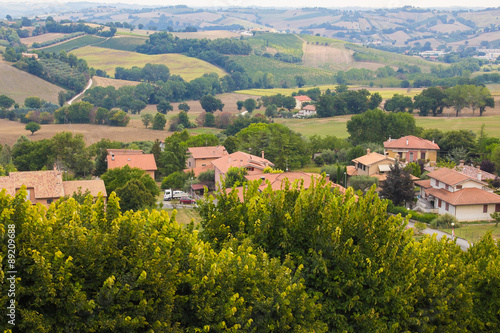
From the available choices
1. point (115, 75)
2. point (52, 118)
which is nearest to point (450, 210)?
point (52, 118)

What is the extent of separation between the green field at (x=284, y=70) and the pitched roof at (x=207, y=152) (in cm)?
10962

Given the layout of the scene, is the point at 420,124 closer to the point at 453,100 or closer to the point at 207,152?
the point at 453,100

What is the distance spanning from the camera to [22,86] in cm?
13325

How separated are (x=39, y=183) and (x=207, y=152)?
101 ft

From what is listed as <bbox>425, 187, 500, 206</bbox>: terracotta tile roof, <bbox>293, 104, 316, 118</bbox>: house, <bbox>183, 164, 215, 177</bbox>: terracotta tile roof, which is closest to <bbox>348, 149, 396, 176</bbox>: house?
<bbox>425, 187, 500, 206</bbox>: terracotta tile roof

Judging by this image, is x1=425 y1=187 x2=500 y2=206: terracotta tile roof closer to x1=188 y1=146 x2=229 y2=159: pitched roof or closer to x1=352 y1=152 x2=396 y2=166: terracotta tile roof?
x1=352 y1=152 x2=396 y2=166: terracotta tile roof

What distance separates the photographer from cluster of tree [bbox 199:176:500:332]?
1324 centimetres

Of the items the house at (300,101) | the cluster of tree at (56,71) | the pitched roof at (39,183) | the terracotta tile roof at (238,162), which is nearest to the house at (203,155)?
the terracotta tile roof at (238,162)

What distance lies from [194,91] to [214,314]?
14073 centimetres

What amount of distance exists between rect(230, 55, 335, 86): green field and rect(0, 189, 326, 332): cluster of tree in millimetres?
167534

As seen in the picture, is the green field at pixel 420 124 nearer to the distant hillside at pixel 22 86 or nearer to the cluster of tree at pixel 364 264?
the distant hillside at pixel 22 86

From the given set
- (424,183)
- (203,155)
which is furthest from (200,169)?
(424,183)

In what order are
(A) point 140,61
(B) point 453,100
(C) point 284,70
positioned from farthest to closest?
(C) point 284,70
(A) point 140,61
(B) point 453,100

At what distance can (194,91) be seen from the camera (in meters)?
149
